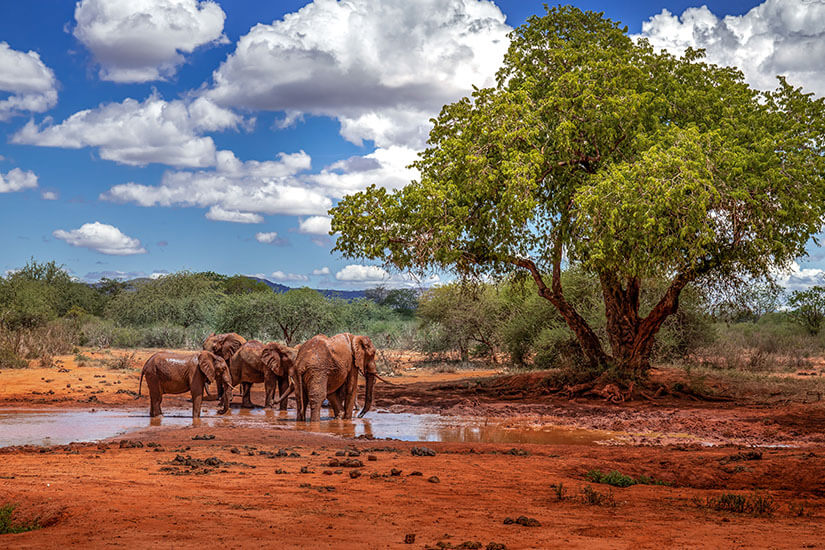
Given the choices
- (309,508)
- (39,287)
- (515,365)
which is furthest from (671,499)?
(39,287)

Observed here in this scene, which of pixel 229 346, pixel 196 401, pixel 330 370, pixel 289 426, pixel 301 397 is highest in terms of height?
pixel 229 346

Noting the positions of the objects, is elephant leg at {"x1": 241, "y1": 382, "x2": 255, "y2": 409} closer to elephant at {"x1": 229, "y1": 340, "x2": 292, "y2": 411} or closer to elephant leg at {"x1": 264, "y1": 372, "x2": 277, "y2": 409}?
elephant at {"x1": 229, "y1": 340, "x2": 292, "y2": 411}

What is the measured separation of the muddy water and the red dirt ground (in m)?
0.96

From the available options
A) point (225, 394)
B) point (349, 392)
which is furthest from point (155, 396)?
point (349, 392)

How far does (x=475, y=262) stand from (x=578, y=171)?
3444 mm

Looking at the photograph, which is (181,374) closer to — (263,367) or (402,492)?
(263,367)

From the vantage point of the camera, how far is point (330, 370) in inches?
584

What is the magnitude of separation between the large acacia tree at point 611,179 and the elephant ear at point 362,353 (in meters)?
Answer: 3.74

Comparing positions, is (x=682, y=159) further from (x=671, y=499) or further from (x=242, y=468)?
(x=242, y=468)

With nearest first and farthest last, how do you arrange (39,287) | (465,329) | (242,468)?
(242,468) < (465,329) < (39,287)

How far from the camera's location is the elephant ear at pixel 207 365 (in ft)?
50.5

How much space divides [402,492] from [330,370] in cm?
722

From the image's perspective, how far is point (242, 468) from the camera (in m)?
9.00

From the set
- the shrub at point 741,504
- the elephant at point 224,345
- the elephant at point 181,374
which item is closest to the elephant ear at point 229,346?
the elephant at point 224,345
